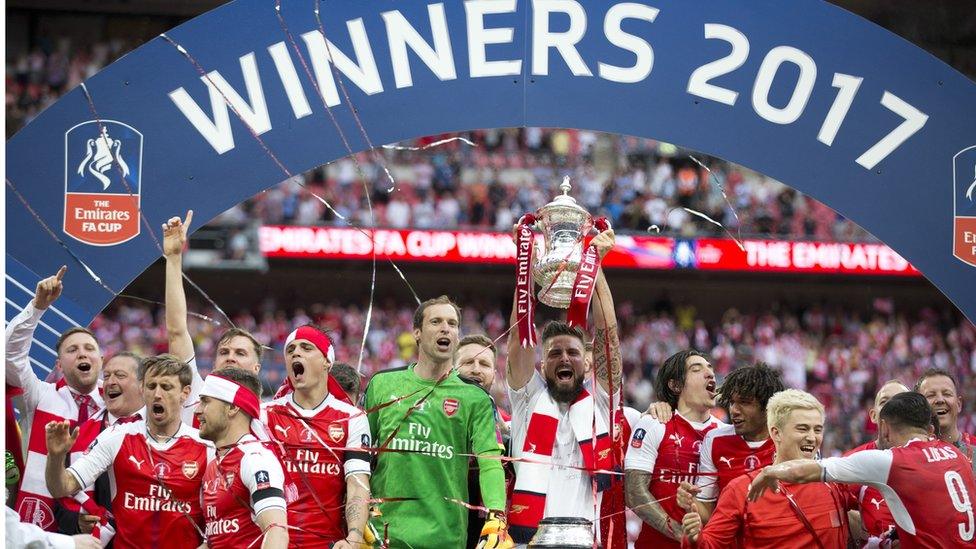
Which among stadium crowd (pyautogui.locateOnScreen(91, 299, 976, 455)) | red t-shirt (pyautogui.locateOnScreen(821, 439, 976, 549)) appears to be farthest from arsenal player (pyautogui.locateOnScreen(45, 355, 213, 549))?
stadium crowd (pyautogui.locateOnScreen(91, 299, 976, 455))

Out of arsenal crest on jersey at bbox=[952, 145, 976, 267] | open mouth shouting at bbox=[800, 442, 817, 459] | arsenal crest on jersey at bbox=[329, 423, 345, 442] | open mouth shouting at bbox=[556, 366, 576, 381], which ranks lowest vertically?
open mouth shouting at bbox=[800, 442, 817, 459]

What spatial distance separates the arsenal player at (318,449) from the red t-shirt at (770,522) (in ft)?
5.45

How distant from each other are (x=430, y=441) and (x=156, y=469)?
4.41 feet

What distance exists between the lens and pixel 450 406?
678 cm

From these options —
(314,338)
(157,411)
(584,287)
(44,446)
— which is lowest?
(44,446)

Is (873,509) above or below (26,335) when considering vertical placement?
below

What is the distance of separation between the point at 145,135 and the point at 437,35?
1707 millimetres

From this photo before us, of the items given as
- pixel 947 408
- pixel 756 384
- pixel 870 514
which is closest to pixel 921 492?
pixel 870 514

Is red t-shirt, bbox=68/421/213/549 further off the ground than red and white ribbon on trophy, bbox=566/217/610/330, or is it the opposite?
red and white ribbon on trophy, bbox=566/217/610/330

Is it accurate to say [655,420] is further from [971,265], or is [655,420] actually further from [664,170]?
[664,170]

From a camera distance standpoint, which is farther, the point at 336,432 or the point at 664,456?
the point at 664,456

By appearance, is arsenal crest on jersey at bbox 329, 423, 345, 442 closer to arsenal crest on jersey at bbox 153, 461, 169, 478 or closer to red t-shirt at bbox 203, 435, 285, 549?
red t-shirt at bbox 203, 435, 285, 549

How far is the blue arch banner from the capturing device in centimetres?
732

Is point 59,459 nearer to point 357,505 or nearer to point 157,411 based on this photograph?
point 157,411
